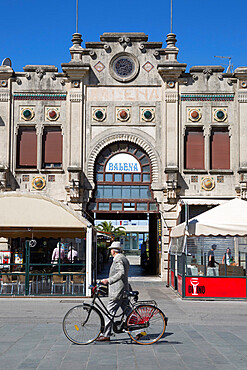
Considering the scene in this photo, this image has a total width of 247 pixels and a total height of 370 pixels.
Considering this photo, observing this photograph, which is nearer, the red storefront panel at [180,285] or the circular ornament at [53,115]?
the red storefront panel at [180,285]

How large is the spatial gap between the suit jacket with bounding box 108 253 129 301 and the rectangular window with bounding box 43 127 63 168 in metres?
16.4

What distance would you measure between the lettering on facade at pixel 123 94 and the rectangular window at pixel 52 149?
8.04 feet

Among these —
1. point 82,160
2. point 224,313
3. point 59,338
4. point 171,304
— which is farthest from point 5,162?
point 59,338

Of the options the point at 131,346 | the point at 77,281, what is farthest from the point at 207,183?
the point at 131,346

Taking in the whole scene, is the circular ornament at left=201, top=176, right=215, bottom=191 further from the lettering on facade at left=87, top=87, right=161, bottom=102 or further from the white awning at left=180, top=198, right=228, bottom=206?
the lettering on facade at left=87, top=87, right=161, bottom=102

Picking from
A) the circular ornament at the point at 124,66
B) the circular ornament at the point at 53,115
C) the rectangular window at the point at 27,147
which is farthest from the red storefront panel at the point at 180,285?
the circular ornament at the point at 124,66

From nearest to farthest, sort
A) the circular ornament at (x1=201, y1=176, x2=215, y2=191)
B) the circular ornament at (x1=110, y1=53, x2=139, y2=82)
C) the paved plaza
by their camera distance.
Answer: the paved plaza
the circular ornament at (x1=201, y1=176, x2=215, y2=191)
the circular ornament at (x1=110, y1=53, x2=139, y2=82)

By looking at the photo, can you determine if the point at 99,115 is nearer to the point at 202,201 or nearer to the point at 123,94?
the point at 123,94

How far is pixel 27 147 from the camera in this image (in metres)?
26.6

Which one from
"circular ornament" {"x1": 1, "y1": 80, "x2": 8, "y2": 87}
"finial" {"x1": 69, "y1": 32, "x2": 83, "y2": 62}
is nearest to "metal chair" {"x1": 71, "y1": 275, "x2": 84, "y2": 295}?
"circular ornament" {"x1": 1, "y1": 80, "x2": 8, "y2": 87}

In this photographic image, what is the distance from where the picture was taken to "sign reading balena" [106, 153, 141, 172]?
2672cm

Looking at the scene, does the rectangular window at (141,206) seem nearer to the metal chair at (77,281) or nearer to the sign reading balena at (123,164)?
the sign reading balena at (123,164)

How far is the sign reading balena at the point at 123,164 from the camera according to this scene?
26.7 meters

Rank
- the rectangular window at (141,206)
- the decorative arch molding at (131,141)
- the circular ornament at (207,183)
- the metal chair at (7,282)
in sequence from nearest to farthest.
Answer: the metal chair at (7,282) < the circular ornament at (207,183) < the decorative arch molding at (131,141) < the rectangular window at (141,206)
